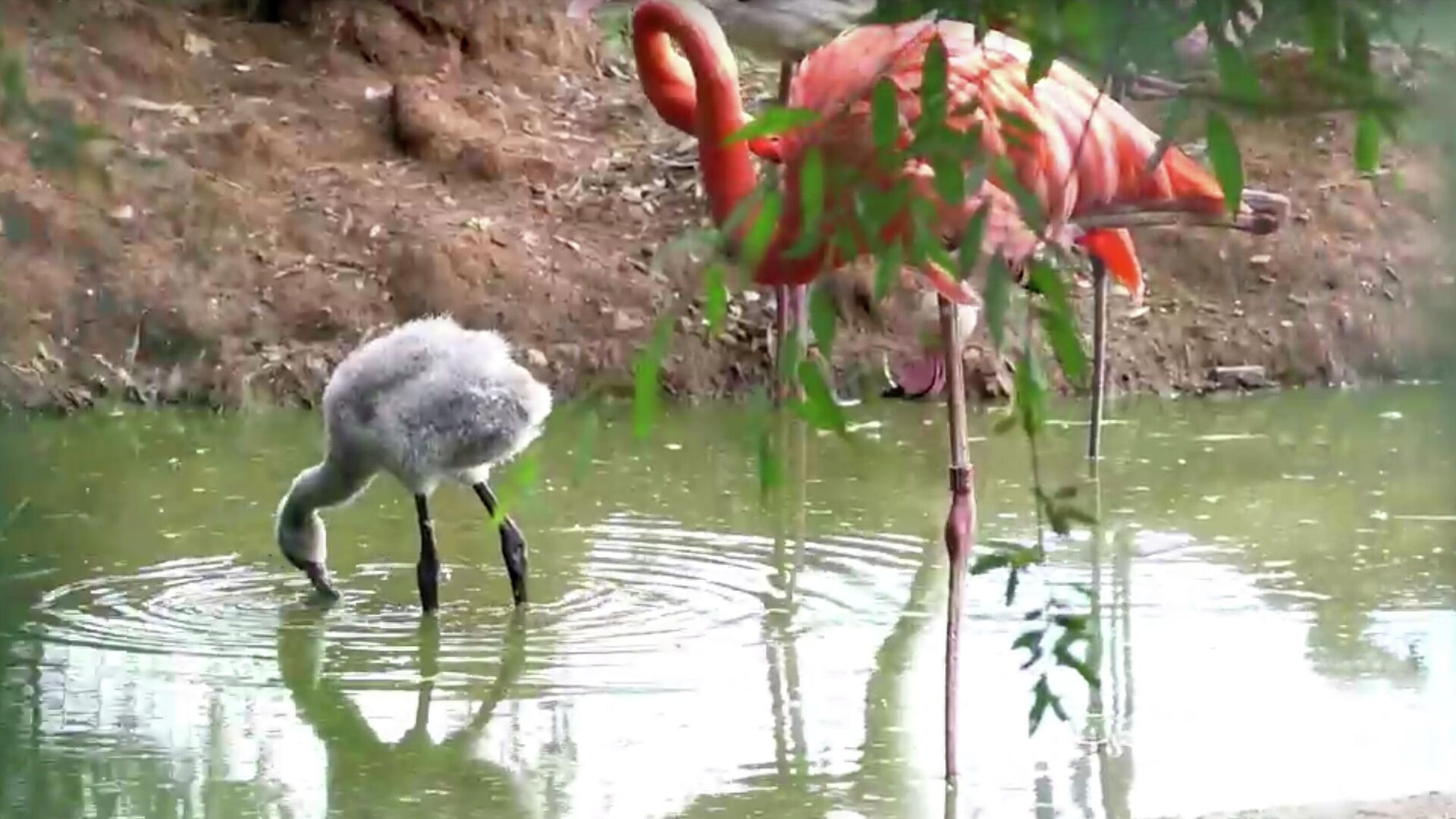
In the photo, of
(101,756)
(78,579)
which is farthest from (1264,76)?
(78,579)

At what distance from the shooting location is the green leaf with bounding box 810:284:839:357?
1759 mm

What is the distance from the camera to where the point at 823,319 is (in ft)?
5.88

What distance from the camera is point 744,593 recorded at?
529 cm

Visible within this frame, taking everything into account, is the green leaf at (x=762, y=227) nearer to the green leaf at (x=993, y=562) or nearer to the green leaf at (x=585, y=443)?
the green leaf at (x=585, y=443)

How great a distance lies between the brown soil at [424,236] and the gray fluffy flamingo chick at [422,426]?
2051 mm

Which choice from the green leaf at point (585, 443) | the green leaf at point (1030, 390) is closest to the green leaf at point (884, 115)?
the green leaf at point (1030, 390)

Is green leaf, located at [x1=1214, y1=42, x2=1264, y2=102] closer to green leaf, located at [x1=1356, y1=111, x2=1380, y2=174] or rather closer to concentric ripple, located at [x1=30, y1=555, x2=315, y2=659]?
green leaf, located at [x1=1356, y1=111, x2=1380, y2=174]

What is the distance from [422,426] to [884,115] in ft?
11.5

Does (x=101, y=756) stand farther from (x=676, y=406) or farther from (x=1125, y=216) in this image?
(x=676, y=406)

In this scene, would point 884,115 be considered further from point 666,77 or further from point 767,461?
point 666,77

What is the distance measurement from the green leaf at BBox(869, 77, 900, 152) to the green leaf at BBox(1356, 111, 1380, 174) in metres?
0.35

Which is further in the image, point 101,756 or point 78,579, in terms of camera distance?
point 78,579

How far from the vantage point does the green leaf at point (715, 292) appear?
1732 millimetres

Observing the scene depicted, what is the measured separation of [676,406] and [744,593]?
9.00 feet
